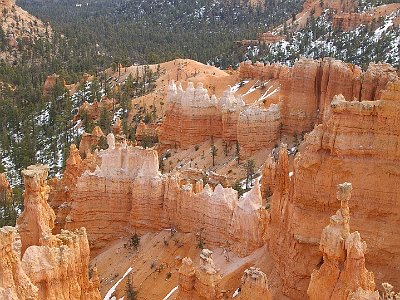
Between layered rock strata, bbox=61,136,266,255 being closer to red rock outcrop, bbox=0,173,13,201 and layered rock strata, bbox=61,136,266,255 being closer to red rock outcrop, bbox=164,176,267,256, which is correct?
red rock outcrop, bbox=164,176,267,256

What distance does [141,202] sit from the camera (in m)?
30.6

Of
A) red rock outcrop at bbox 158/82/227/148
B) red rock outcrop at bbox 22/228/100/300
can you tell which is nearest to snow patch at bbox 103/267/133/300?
red rock outcrop at bbox 22/228/100/300

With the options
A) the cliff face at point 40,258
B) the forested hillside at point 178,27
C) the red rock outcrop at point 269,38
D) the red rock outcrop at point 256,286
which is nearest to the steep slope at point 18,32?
the forested hillside at point 178,27

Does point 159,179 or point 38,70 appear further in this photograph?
point 38,70

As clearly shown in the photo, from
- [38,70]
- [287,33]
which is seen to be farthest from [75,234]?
[287,33]

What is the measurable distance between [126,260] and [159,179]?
4649 millimetres

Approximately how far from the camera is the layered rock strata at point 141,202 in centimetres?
2791

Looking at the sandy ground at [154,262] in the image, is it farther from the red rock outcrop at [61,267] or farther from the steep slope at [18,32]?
the steep slope at [18,32]

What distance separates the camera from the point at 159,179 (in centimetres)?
3059

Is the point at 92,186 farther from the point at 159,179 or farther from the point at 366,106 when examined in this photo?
the point at 366,106

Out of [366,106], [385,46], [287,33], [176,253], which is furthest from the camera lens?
[287,33]

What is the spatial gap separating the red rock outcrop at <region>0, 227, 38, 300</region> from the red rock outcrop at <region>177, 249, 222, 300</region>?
21.6ft

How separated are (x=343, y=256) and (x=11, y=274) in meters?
9.77

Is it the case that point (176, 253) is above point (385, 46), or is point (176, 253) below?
below
